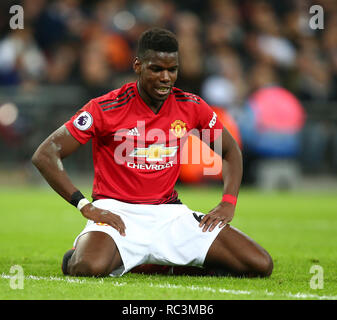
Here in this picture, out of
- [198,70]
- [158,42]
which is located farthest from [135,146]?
[198,70]

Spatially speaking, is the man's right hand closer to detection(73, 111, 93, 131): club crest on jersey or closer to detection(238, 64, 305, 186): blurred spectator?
detection(73, 111, 93, 131): club crest on jersey

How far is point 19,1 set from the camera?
1700 cm

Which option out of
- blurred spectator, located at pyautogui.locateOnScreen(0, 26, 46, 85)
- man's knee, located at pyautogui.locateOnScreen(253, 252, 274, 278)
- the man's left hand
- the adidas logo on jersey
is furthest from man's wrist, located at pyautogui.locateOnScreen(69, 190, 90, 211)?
blurred spectator, located at pyautogui.locateOnScreen(0, 26, 46, 85)

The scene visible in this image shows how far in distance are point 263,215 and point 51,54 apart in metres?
7.28

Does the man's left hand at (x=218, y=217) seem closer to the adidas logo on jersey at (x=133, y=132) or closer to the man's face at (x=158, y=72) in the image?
the adidas logo on jersey at (x=133, y=132)

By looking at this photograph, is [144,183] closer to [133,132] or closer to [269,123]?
[133,132]

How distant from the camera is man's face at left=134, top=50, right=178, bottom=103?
538 centimetres

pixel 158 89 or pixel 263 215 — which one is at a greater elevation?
pixel 158 89

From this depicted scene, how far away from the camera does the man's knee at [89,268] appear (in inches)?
205

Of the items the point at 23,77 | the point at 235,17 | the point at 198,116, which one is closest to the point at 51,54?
the point at 23,77

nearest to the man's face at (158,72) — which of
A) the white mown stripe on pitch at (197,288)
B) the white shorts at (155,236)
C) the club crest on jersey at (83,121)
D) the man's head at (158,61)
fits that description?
the man's head at (158,61)

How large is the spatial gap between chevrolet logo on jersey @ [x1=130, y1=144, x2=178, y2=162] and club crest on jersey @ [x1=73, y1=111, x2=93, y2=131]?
42cm

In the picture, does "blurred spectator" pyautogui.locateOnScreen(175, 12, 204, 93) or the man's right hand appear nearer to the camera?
the man's right hand
